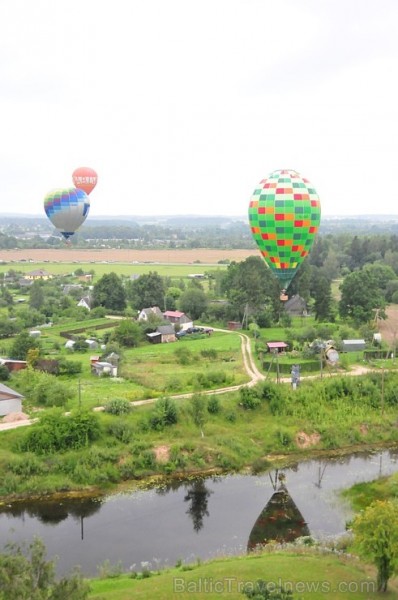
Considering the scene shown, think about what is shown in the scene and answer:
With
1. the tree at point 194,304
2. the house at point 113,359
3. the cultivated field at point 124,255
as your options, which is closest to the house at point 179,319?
the tree at point 194,304

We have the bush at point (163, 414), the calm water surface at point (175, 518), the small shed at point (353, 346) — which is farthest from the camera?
the small shed at point (353, 346)

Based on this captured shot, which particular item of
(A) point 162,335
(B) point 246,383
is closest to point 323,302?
(A) point 162,335

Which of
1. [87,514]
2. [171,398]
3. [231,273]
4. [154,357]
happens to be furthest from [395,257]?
[87,514]

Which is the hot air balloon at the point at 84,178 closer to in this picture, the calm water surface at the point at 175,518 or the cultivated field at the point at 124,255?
the calm water surface at the point at 175,518

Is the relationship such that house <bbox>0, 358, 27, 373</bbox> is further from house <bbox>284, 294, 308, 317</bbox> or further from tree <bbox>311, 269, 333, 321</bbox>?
house <bbox>284, 294, 308, 317</bbox>

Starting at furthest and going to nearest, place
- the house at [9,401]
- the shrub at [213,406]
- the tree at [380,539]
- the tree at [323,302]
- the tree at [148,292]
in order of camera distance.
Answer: the tree at [148,292], the tree at [323,302], the shrub at [213,406], the house at [9,401], the tree at [380,539]

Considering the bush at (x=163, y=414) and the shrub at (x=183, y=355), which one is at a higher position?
the shrub at (x=183, y=355)
